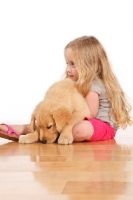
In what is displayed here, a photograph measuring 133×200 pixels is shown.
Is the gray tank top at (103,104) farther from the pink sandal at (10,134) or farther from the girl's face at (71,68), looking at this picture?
the pink sandal at (10,134)

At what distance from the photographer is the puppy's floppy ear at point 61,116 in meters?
2.34

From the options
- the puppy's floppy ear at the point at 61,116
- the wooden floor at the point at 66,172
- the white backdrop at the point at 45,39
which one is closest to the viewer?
the wooden floor at the point at 66,172

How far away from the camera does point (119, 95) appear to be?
264cm

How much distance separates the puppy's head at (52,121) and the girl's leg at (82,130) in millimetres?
89

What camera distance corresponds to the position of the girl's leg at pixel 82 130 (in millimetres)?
2428

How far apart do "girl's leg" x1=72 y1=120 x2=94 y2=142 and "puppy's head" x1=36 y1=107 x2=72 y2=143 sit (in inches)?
3.5

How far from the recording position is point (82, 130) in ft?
7.98

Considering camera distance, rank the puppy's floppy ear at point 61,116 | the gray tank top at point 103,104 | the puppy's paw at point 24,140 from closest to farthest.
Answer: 1. the puppy's floppy ear at point 61,116
2. the puppy's paw at point 24,140
3. the gray tank top at point 103,104

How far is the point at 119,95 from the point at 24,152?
2.69 ft

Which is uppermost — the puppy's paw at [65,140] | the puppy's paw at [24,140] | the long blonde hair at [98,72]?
the long blonde hair at [98,72]

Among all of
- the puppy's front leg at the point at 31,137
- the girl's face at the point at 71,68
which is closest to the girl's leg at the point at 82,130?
the puppy's front leg at the point at 31,137

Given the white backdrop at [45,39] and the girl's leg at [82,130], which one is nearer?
the girl's leg at [82,130]

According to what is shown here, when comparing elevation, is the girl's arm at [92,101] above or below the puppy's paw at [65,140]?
above

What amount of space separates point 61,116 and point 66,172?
2.74 feet
